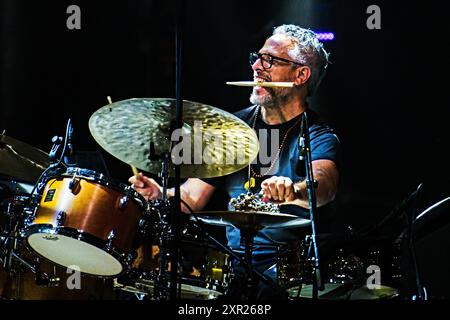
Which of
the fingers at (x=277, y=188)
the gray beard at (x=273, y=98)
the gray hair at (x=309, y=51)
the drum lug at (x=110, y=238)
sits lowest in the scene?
the drum lug at (x=110, y=238)

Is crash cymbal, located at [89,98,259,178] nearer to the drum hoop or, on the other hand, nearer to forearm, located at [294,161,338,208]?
the drum hoop

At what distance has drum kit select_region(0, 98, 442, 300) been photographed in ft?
9.67

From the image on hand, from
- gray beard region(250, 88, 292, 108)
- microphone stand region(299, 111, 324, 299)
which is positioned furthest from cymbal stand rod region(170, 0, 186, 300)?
gray beard region(250, 88, 292, 108)

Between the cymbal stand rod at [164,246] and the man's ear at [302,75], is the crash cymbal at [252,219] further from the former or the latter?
the man's ear at [302,75]

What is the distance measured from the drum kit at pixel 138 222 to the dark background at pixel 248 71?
32.3 inches

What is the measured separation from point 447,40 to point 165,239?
210cm

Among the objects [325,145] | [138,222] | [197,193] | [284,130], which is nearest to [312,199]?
[138,222]

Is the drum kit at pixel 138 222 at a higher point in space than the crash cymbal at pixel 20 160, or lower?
lower

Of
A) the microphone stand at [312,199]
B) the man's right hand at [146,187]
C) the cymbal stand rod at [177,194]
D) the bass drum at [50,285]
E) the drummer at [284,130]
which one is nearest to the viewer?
the cymbal stand rod at [177,194]

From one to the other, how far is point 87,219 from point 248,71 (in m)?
1.66

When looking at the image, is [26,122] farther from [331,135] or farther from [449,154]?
[449,154]

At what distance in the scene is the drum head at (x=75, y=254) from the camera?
3.00 meters

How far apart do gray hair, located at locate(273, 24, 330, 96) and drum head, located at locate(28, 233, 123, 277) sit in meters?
1.69

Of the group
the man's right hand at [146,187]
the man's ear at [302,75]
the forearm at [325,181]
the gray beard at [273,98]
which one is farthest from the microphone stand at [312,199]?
the man's ear at [302,75]
